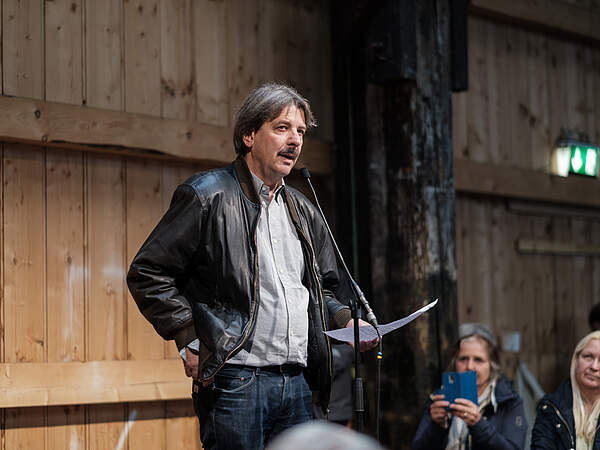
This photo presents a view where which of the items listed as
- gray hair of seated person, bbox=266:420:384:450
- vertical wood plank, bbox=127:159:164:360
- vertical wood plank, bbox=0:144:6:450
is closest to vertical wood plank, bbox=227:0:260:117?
vertical wood plank, bbox=127:159:164:360

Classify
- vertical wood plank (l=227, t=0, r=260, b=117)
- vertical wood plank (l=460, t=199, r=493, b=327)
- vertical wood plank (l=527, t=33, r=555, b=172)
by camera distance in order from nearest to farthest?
vertical wood plank (l=227, t=0, r=260, b=117)
vertical wood plank (l=460, t=199, r=493, b=327)
vertical wood plank (l=527, t=33, r=555, b=172)

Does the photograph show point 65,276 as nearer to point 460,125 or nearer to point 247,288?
point 247,288

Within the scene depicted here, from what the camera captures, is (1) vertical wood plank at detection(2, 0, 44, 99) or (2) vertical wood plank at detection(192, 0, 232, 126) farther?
(2) vertical wood plank at detection(192, 0, 232, 126)

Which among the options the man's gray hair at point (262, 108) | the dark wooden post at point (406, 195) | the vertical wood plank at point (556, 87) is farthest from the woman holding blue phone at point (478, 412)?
the vertical wood plank at point (556, 87)

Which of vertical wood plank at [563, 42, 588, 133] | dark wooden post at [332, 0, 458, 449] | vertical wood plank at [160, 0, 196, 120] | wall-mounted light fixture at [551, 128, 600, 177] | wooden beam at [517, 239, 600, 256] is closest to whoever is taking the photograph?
vertical wood plank at [160, 0, 196, 120]

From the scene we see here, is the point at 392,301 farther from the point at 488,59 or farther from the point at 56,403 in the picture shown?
the point at 488,59

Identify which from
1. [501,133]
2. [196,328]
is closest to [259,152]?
[196,328]

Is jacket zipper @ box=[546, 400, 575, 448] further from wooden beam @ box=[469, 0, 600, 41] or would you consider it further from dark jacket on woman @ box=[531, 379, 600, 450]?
wooden beam @ box=[469, 0, 600, 41]

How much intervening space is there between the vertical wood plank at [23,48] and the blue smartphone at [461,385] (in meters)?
2.10

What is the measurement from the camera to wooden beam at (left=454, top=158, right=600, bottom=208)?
18.8 feet

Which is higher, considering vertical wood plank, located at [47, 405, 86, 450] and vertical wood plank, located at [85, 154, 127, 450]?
vertical wood plank, located at [85, 154, 127, 450]

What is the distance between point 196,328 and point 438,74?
2.59 m

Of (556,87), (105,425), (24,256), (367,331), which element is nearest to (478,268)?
(556,87)

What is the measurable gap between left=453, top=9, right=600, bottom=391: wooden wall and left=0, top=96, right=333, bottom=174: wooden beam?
1910 millimetres
